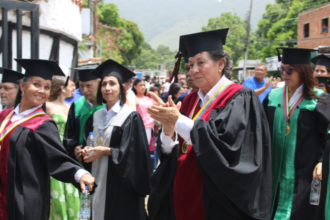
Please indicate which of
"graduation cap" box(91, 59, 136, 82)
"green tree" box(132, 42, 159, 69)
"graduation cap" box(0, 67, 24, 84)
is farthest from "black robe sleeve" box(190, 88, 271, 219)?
"green tree" box(132, 42, 159, 69)

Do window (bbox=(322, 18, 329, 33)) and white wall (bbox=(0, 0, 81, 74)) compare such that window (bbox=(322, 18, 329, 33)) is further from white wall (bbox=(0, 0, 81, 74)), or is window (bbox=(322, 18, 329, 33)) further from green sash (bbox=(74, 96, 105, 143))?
green sash (bbox=(74, 96, 105, 143))

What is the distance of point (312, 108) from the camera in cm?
392

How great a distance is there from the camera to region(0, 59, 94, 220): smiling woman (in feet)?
10.8

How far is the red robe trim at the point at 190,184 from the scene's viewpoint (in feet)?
9.09

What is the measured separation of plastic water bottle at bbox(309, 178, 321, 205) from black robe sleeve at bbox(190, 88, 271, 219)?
1.22 m

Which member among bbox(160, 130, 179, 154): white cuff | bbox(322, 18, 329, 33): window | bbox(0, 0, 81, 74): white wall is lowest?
bbox(160, 130, 179, 154): white cuff

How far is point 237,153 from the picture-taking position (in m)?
2.57

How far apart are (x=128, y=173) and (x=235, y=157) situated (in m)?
1.91

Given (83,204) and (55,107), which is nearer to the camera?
(83,204)

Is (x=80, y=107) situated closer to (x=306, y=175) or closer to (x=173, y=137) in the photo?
(x=173, y=137)

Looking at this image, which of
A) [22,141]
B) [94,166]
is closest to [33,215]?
[22,141]

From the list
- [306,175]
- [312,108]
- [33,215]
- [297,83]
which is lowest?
[33,215]

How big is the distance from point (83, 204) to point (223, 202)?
57.8 inches

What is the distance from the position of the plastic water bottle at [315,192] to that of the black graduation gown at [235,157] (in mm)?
1217
